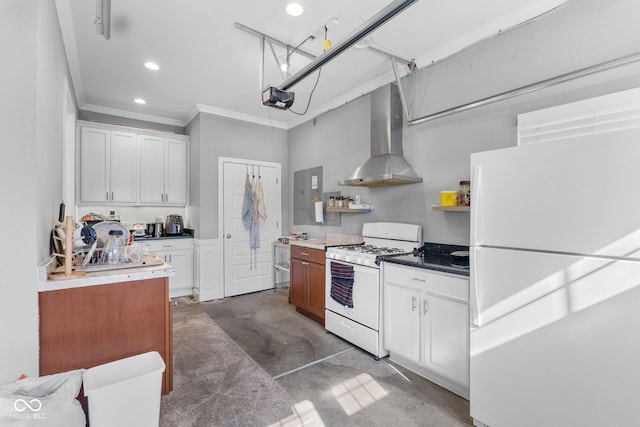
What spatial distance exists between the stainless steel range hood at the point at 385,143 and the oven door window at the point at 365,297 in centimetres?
93

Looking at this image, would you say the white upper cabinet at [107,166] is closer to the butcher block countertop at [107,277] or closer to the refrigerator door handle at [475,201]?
the butcher block countertop at [107,277]

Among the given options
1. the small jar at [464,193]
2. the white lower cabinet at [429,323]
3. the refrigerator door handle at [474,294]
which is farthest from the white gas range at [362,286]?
the refrigerator door handle at [474,294]

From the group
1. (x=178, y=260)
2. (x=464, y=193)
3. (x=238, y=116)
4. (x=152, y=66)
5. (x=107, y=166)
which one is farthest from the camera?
(x=238, y=116)

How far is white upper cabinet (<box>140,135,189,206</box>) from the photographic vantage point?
4.60 metres

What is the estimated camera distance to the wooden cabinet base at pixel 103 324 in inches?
68.2

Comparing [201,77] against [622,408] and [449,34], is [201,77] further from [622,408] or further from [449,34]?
[622,408]

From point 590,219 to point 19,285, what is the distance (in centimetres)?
289

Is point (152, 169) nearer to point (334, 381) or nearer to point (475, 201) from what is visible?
point (334, 381)

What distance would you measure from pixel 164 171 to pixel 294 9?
3447 millimetres

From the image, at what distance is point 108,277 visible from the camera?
6.23 feet

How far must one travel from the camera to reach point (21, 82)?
155cm

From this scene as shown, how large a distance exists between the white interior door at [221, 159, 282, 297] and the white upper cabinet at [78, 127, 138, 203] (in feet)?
4.38

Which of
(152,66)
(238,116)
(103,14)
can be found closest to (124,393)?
(103,14)

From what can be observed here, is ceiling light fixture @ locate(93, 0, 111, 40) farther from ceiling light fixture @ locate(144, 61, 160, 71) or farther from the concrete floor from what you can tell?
the concrete floor
